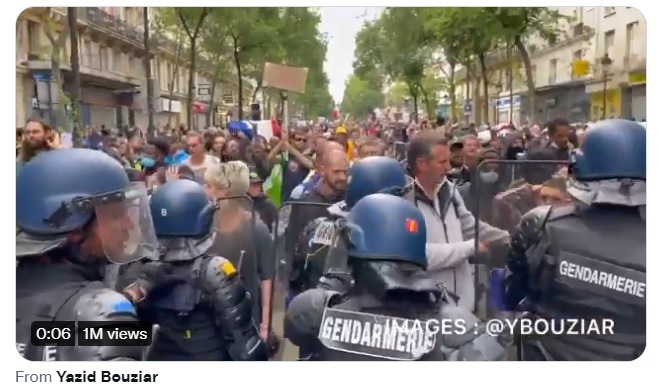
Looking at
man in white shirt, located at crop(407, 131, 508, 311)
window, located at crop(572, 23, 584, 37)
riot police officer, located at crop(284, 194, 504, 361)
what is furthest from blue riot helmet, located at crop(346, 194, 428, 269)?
window, located at crop(572, 23, 584, 37)

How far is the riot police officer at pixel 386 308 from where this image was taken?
3732mm

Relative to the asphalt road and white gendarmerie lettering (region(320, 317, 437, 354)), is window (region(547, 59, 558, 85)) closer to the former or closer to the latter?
white gendarmerie lettering (region(320, 317, 437, 354))

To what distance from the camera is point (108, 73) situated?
420 cm

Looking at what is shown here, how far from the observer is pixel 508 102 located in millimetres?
4332

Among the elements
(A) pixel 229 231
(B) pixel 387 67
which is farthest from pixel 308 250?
(B) pixel 387 67

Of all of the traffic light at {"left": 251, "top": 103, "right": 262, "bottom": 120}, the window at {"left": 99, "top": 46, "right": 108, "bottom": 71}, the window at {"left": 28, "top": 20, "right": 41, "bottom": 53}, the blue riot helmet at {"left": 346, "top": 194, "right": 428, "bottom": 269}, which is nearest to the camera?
the blue riot helmet at {"left": 346, "top": 194, "right": 428, "bottom": 269}

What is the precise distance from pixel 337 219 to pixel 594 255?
899mm

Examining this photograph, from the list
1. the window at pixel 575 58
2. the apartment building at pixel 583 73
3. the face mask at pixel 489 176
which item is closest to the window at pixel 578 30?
the apartment building at pixel 583 73

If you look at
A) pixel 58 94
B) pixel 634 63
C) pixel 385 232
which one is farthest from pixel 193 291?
pixel 634 63

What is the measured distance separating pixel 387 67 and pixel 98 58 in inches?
41.8

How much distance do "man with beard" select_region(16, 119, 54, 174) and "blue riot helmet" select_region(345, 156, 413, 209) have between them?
105cm

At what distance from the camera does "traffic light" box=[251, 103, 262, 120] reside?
4.30 m

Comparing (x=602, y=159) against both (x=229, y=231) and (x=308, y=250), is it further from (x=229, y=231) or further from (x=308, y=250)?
(x=229, y=231)

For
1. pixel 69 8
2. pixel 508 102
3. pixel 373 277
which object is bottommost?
pixel 373 277
